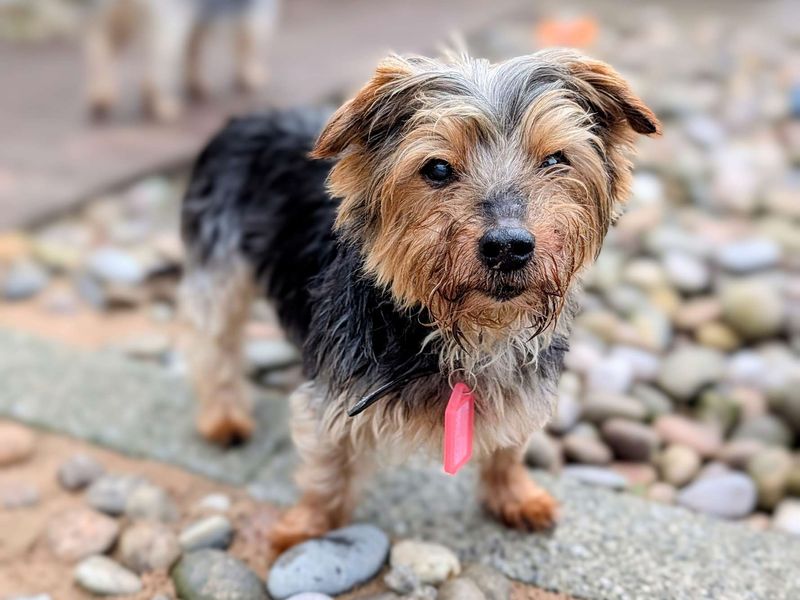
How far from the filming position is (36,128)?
8.92 m

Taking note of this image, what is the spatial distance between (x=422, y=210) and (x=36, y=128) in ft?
23.2

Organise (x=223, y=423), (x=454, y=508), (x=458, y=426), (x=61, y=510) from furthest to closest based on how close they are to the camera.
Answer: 1. (x=223, y=423)
2. (x=61, y=510)
3. (x=454, y=508)
4. (x=458, y=426)

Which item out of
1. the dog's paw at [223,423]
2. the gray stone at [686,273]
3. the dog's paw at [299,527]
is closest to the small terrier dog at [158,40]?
the dog's paw at [223,423]

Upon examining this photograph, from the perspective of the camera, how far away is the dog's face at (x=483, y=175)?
3010 mm

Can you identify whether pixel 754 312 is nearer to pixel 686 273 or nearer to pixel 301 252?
pixel 686 273

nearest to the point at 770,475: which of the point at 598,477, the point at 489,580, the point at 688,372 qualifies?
the point at 598,477

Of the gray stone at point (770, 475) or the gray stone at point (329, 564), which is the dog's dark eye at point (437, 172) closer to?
the gray stone at point (329, 564)

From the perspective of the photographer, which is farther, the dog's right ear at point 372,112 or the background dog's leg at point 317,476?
the background dog's leg at point 317,476

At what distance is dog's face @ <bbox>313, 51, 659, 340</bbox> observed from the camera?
3.01m

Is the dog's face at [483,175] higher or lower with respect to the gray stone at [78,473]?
higher

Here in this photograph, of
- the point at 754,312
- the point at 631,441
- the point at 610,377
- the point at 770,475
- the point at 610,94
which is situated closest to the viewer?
the point at 610,94

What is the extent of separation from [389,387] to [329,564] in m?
0.92

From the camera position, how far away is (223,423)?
4.90 metres

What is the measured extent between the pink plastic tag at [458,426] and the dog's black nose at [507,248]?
2.07 ft
